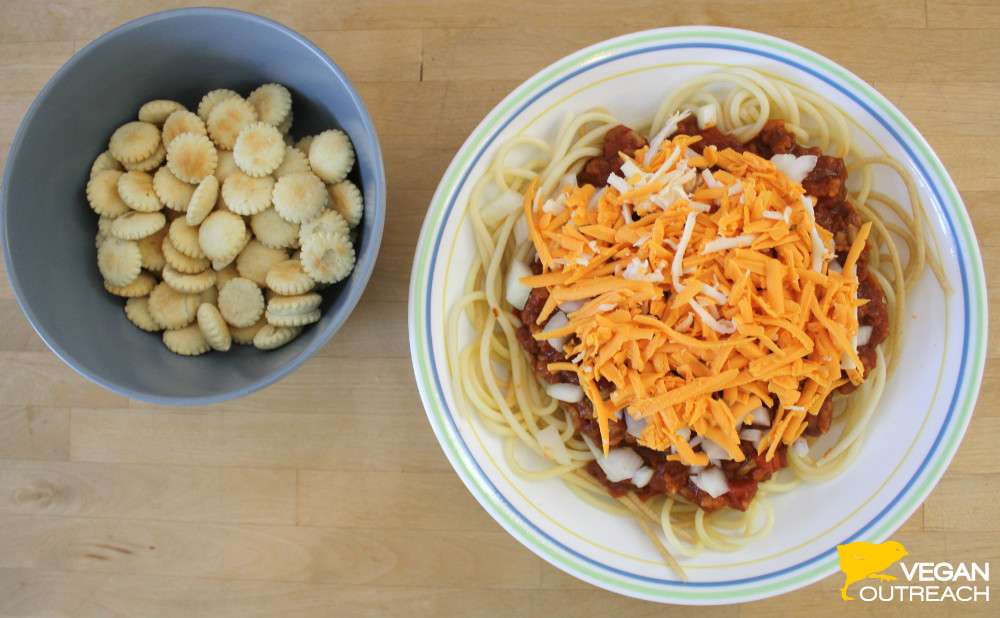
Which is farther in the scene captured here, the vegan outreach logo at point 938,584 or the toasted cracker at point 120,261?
the vegan outreach logo at point 938,584

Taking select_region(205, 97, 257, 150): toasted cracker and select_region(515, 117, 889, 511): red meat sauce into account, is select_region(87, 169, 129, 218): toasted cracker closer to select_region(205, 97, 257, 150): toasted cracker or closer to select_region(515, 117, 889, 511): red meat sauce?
select_region(205, 97, 257, 150): toasted cracker

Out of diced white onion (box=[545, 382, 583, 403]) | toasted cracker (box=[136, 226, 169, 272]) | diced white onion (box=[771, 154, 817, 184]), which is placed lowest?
diced white onion (box=[545, 382, 583, 403])

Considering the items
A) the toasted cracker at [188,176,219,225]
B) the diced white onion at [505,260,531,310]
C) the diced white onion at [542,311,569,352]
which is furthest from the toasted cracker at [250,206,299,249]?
the diced white onion at [542,311,569,352]

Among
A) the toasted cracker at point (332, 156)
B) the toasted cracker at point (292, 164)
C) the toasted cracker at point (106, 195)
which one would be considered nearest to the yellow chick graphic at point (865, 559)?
the toasted cracker at point (332, 156)

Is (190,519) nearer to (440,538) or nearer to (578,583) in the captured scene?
(440,538)

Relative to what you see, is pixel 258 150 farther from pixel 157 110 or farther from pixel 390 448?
pixel 390 448

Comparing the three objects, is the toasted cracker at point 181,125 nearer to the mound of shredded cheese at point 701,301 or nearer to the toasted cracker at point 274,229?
the toasted cracker at point 274,229

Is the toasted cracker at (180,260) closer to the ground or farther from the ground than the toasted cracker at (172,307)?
farther from the ground
